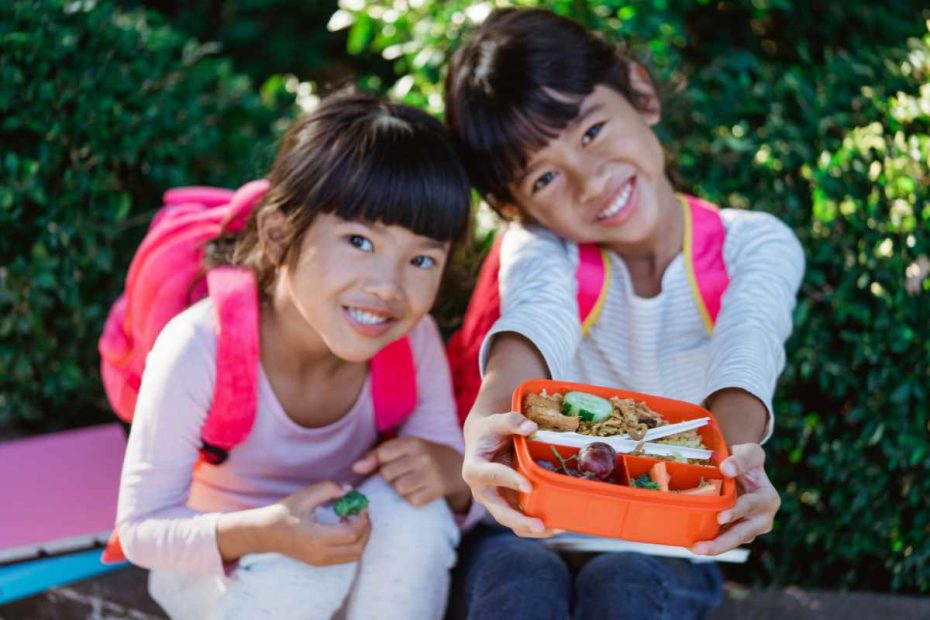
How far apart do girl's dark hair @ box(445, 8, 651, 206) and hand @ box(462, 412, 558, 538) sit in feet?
2.27

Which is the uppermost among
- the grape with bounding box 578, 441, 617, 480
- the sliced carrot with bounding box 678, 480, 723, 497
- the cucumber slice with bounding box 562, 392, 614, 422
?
the grape with bounding box 578, 441, 617, 480

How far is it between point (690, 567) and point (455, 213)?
2.80ft

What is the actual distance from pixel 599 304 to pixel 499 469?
2.39ft

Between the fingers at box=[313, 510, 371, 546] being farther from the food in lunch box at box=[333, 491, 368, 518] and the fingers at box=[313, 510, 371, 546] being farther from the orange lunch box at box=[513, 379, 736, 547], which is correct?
the orange lunch box at box=[513, 379, 736, 547]

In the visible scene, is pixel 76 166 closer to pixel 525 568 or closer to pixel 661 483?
pixel 525 568

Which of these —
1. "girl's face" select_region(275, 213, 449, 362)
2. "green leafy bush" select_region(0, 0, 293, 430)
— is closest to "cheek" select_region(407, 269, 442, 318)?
"girl's face" select_region(275, 213, 449, 362)

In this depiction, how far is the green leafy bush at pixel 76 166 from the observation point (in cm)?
260

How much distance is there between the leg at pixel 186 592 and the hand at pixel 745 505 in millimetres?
973

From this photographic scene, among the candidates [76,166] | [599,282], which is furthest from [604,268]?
[76,166]

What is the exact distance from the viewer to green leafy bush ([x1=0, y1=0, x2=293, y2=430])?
2600 mm

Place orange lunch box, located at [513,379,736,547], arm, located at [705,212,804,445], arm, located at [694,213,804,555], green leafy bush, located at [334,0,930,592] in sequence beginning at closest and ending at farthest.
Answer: orange lunch box, located at [513,379,736,547]
arm, located at [694,213,804,555]
arm, located at [705,212,804,445]
green leafy bush, located at [334,0,930,592]

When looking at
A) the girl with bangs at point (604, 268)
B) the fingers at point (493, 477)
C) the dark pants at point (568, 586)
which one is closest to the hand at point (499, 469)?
the fingers at point (493, 477)

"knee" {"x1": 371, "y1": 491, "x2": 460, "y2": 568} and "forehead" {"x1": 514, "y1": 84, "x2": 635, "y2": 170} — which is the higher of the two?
"forehead" {"x1": 514, "y1": 84, "x2": 635, "y2": 170}

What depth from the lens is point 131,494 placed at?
80.7 inches
